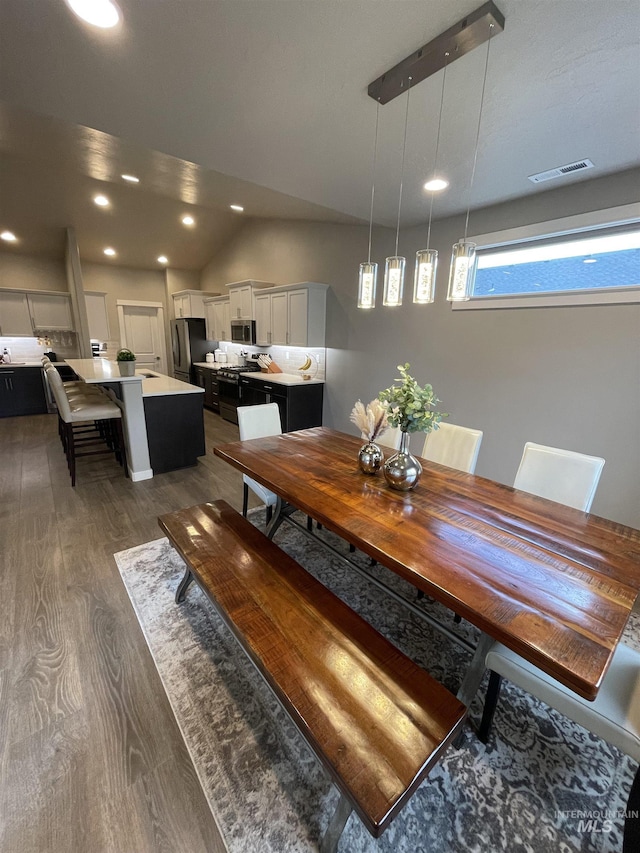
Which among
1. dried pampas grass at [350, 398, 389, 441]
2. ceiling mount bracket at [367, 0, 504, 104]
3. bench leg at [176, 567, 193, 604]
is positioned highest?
ceiling mount bracket at [367, 0, 504, 104]

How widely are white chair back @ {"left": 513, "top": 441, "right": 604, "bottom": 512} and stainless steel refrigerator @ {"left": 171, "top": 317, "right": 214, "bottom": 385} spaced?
669 centimetres

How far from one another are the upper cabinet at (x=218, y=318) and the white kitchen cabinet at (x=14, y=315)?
307 cm

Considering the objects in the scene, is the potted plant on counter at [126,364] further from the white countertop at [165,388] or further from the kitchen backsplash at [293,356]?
the kitchen backsplash at [293,356]

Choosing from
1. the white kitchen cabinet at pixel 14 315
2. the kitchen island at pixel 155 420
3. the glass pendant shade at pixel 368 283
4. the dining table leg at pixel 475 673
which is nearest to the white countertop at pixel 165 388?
the kitchen island at pixel 155 420

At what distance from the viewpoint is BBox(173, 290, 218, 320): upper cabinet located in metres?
7.20

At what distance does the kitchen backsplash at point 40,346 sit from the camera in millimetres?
6195

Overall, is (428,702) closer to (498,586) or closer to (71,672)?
(498,586)

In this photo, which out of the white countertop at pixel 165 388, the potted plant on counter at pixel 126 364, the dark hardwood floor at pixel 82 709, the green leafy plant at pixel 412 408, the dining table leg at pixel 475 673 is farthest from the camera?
the white countertop at pixel 165 388

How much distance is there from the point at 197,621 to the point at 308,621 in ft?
3.11

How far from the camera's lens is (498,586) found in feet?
3.70

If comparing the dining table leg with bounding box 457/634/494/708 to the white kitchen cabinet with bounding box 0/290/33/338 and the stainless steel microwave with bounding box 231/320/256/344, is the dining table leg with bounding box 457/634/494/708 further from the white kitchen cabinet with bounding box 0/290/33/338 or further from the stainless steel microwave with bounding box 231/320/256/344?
the white kitchen cabinet with bounding box 0/290/33/338

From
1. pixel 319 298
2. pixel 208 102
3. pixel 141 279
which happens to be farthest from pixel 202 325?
pixel 208 102

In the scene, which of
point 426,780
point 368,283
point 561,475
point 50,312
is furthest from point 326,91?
point 50,312

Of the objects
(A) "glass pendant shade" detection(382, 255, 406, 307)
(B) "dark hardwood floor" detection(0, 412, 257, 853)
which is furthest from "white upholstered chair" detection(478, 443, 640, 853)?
(A) "glass pendant shade" detection(382, 255, 406, 307)
